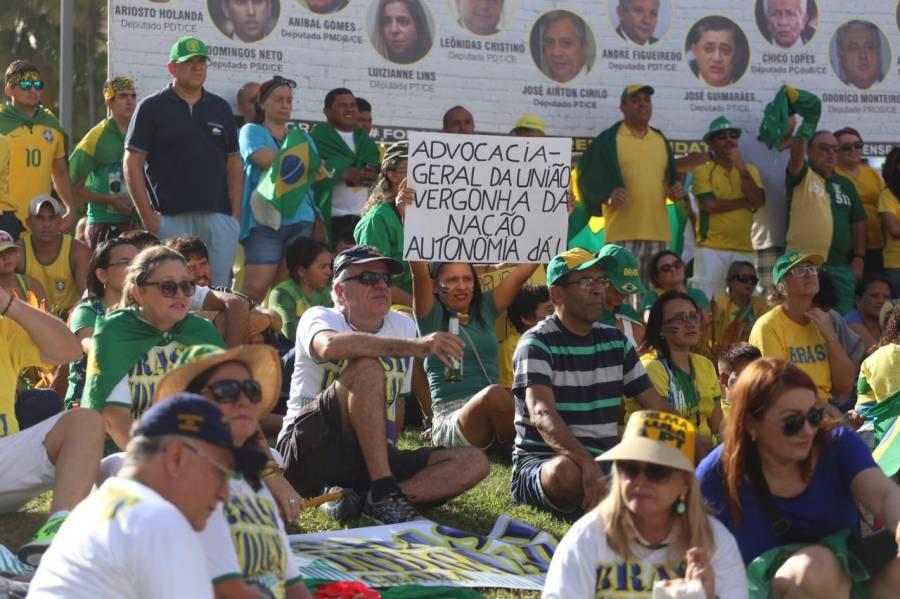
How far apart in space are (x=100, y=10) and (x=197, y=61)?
61.9 ft

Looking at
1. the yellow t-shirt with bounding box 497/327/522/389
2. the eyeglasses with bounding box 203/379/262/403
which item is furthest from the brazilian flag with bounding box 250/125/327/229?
the eyeglasses with bounding box 203/379/262/403

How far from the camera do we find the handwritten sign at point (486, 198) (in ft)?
28.9

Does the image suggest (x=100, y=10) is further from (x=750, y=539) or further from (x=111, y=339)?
(x=750, y=539)

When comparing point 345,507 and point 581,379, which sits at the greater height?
point 581,379

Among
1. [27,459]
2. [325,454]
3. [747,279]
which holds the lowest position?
[325,454]

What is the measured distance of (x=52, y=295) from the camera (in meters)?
9.59

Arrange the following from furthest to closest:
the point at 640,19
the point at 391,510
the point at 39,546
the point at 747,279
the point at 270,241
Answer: the point at 640,19 < the point at 747,279 < the point at 270,241 < the point at 391,510 < the point at 39,546

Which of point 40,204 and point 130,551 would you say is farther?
point 40,204

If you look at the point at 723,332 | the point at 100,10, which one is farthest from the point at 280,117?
the point at 100,10

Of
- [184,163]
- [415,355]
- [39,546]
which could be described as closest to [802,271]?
[415,355]

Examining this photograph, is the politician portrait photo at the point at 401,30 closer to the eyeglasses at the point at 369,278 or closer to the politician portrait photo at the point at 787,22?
the politician portrait photo at the point at 787,22

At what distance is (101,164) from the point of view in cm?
1049

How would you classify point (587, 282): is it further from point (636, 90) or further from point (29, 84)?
point (29, 84)

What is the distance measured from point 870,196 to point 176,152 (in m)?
5.95
